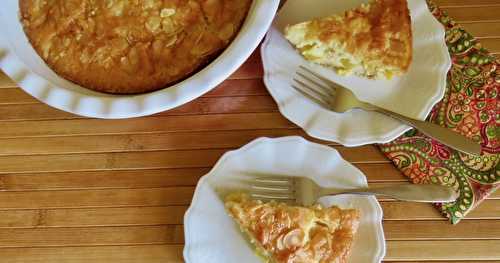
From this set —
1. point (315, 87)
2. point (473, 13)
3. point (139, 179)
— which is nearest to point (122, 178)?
point (139, 179)

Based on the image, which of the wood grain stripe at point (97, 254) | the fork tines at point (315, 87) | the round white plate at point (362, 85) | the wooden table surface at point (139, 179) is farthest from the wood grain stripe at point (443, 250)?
the wood grain stripe at point (97, 254)

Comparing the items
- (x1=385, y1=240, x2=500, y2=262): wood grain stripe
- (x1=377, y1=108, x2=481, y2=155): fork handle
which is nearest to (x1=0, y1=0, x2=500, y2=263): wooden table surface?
(x1=385, y1=240, x2=500, y2=262): wood grain stripe

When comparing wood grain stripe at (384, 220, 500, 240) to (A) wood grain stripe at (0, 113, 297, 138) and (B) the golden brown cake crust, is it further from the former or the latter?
(B) the golden brown cake crust

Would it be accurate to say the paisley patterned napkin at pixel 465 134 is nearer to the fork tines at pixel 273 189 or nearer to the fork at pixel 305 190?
the fork at pixel 305 190

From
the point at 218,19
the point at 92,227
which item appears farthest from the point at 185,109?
the point at 92,227

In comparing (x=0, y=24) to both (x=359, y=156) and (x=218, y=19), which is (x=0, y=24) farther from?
(x=359, y=156)

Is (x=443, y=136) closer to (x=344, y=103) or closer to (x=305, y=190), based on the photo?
(x=344, y=103)
